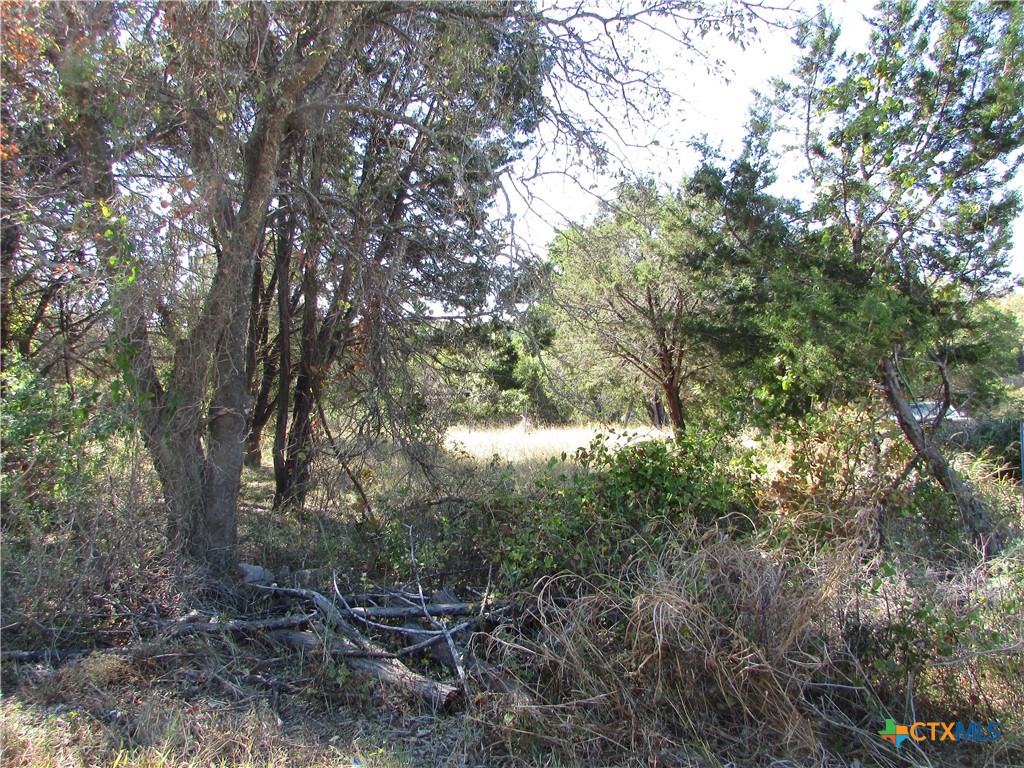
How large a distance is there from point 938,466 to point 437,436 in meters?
4.93

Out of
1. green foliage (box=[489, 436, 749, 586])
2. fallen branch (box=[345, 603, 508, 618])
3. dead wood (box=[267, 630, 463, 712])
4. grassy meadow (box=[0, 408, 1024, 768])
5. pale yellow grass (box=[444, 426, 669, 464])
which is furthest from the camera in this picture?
pale yellow grass (box=[444, 426, 669, 464])

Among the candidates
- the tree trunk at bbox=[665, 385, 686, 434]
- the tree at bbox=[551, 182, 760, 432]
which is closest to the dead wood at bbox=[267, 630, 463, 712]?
the tree at bbox=[551, 182, 760, 432]

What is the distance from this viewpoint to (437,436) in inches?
283

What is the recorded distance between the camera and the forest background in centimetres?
374

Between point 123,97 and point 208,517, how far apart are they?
3721 millimetres

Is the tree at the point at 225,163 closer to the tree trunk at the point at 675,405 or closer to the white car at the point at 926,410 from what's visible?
the white car at the point at 926,410

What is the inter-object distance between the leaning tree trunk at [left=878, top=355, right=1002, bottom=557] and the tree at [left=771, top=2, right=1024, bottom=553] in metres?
0.58

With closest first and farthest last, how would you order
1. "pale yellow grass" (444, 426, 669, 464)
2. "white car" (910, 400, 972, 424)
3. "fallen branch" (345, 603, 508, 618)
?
"fallen branch" (345, 603, 508, 618) < "white car" (910, 400, 972, 424) < "pale yellow grass" (444, 426, 669, 464)

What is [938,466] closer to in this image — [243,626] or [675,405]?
[243,626]

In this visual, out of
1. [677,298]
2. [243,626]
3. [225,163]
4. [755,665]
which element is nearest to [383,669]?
[243,626]

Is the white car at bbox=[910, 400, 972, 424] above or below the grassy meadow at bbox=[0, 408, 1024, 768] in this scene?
above

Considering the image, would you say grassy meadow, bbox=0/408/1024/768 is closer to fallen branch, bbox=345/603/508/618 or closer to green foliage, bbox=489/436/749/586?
green foliage, bbox=489/436/749/586

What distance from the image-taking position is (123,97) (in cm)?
558

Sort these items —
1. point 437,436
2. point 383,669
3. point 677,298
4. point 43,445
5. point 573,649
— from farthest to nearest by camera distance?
1. point 677,298
2. point 437,436
3. point 43,445
4. point 383,669
5. point 573,649
